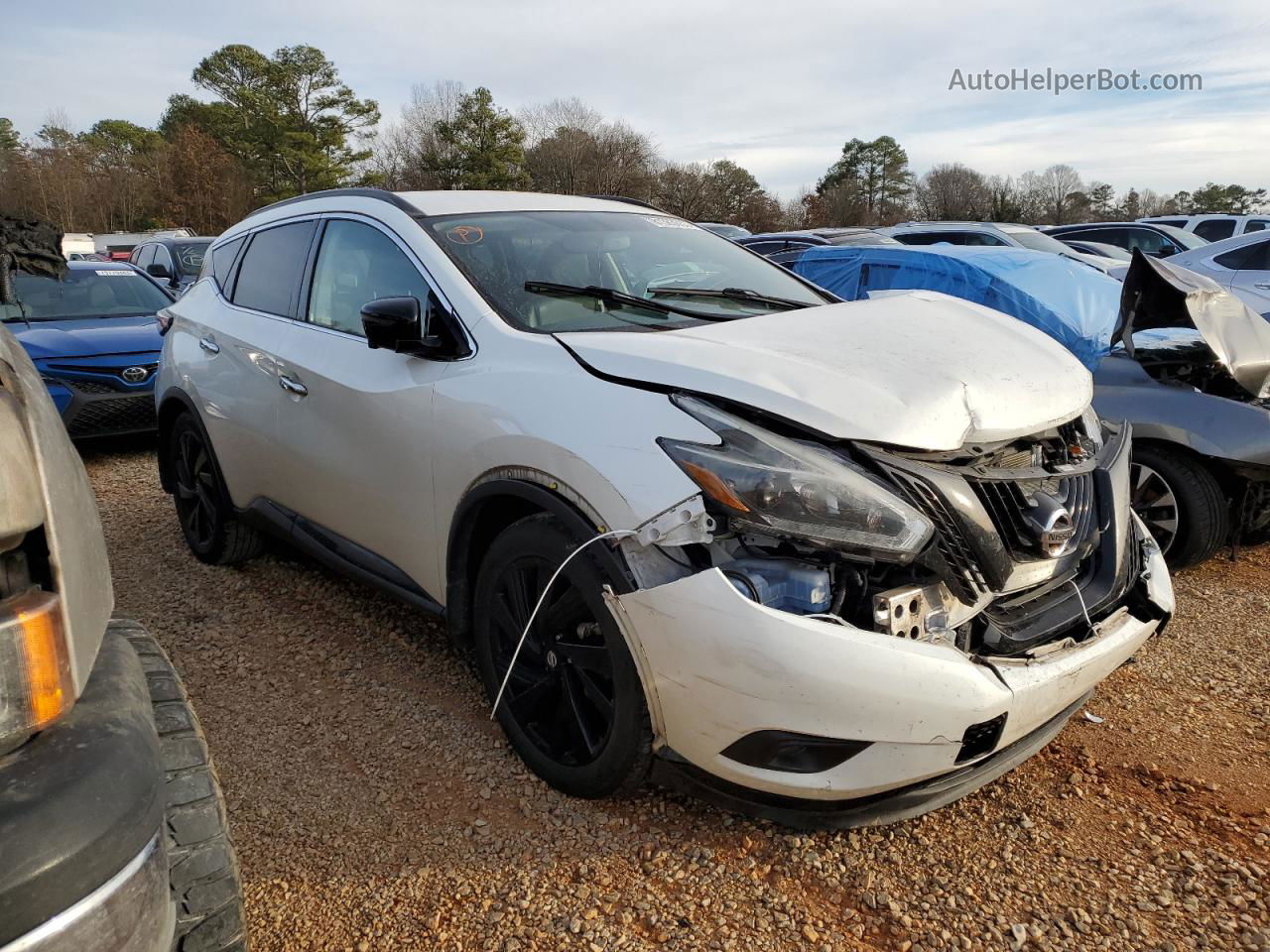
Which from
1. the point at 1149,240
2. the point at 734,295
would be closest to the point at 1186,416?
the point at 734,295

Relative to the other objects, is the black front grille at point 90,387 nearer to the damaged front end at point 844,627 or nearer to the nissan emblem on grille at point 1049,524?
the damaged front end at point 844,627

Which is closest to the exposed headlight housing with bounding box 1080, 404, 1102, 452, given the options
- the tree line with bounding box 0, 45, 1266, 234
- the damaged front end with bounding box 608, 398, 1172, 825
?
the damaged front end with bounding box 608, 398, 1172, 825

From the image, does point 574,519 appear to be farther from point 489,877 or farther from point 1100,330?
point 1100,330

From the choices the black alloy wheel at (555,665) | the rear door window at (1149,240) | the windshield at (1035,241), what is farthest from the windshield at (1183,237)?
the black alloy wheel at (555,665)

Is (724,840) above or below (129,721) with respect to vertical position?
below

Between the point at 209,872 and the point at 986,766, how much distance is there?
1743 millimetres

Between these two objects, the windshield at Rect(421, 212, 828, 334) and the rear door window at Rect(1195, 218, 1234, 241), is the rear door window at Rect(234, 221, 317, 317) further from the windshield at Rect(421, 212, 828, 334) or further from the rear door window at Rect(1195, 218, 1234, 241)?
the rear door window at Rect(1195, 218, 1234, 241)

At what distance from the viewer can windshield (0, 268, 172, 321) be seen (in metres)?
7.47

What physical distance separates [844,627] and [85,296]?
813 centimetres

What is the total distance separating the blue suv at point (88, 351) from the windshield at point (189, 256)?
4727 millimetres

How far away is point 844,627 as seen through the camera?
1930 mm

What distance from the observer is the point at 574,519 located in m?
2.26

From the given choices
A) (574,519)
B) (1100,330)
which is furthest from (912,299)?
(1100,330)

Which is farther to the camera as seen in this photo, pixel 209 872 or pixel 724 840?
pixel 724 840
